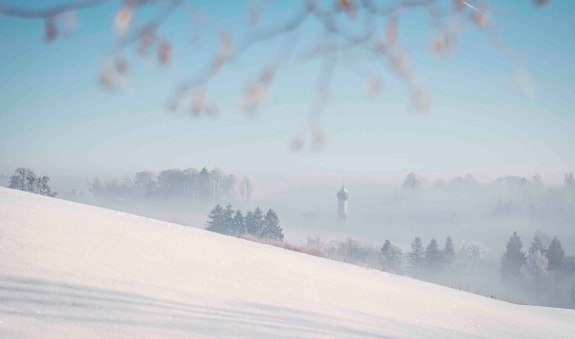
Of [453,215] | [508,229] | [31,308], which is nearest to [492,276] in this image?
[508,229]

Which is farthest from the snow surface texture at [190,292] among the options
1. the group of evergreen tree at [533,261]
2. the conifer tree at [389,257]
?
the group of evergreen tree at [533,261]

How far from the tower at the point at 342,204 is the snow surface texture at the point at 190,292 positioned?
341 feet

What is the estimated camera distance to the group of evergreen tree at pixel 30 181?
2617 centimetres

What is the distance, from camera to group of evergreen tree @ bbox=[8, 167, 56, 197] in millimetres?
26172

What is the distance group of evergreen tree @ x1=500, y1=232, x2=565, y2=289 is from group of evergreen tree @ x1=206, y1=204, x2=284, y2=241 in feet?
88.8

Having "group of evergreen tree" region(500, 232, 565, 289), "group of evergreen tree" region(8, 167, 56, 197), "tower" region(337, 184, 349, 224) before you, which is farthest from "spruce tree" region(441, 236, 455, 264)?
"tower" region(337, 184, 349, 224)

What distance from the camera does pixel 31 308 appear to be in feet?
9.30

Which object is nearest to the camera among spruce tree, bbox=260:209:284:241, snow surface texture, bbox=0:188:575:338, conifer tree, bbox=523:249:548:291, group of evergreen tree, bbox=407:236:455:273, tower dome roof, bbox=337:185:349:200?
snow surface texture, bbox=0:188:575:338

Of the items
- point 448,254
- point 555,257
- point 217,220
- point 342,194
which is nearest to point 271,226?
point 217,220

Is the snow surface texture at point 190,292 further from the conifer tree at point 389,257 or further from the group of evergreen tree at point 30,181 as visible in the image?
the conifer tree at point 389,257

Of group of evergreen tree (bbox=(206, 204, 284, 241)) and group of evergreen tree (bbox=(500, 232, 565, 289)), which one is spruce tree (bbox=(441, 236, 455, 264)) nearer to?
group of evergreen tree (bbox=(500, 232, 565, 289))

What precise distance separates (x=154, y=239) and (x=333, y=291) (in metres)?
2.72

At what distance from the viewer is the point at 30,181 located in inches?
1059

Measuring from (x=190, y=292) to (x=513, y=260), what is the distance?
164 feet
